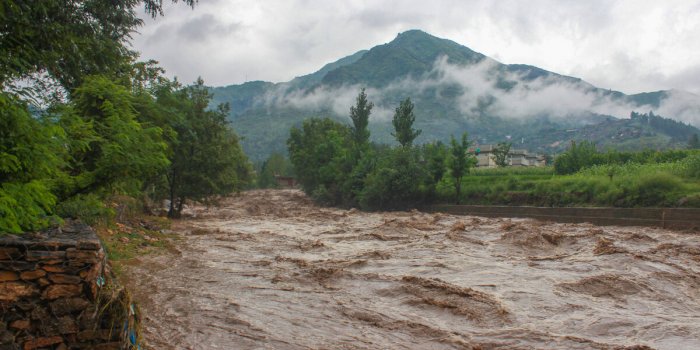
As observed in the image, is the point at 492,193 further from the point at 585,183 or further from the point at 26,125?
the point at 26,125

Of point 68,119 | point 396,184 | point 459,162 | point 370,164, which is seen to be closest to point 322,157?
point 370,164

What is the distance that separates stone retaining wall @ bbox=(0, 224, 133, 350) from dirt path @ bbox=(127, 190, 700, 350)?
2.09 m

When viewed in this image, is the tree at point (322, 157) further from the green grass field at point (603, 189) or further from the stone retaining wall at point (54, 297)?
the stone retaining wall at point (54, 297)

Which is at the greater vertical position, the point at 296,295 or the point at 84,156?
the point at 84,156

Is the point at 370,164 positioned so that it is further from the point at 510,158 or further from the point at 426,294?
the point at 510,158

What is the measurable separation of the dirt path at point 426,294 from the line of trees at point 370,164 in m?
21.1

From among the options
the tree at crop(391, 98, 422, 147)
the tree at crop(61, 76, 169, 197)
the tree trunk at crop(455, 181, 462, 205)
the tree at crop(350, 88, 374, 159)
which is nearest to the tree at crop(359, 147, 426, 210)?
the tree trunk at crop(455, 181, 462, 205)

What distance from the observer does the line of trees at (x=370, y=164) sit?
4006cm

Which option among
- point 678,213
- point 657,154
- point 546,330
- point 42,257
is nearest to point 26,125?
point 42,257

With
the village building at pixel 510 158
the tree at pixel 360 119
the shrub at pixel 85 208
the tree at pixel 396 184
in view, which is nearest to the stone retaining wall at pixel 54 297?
the shrub at pixel 85 208

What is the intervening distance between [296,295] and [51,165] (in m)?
5.45

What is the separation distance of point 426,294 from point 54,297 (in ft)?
23.4

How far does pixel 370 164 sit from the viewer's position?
46594 millimetres

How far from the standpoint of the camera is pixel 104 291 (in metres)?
5.27
